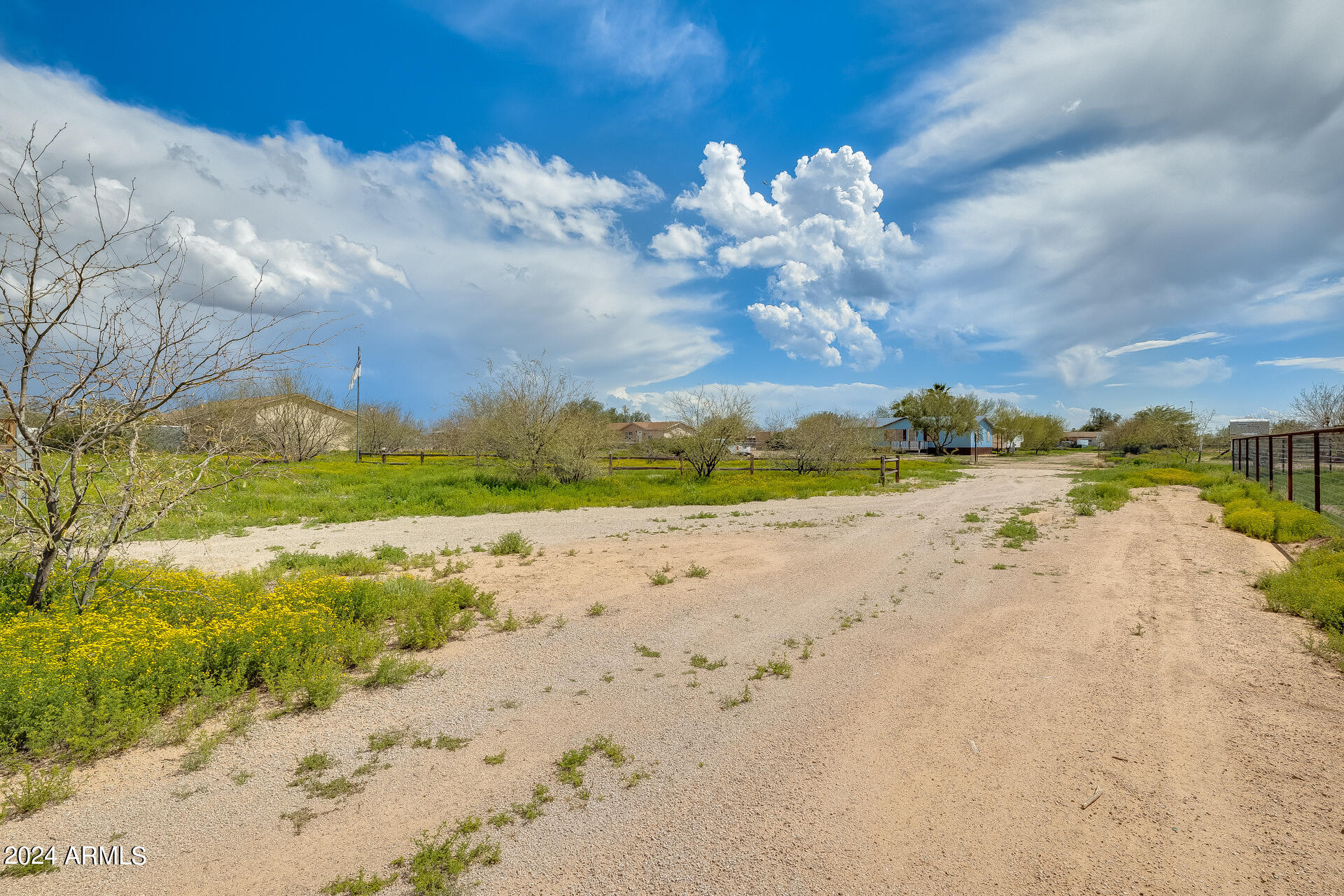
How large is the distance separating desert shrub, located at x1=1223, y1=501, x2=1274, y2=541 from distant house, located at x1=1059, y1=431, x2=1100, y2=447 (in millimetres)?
113139

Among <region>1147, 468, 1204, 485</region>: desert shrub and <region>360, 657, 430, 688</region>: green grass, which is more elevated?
<region>1147, 468, 1204, 485</region>: desert shrub

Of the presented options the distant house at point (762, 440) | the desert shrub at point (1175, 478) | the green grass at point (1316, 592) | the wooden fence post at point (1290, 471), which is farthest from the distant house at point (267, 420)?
the desert shrub at point (1175, 478)

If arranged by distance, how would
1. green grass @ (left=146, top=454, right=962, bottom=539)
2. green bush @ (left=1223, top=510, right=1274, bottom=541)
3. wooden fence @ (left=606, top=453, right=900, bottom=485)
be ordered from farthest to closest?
wooden fence @ (left=606, top=453, right=900, bottom=485), green grass @ (left=146, top=454, right=962, bottom=539), green bush @ (left=1223, top=510, right=1274, bottom=541)

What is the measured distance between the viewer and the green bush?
10320 millimetres

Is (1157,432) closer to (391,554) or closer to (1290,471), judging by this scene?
(1290,471)

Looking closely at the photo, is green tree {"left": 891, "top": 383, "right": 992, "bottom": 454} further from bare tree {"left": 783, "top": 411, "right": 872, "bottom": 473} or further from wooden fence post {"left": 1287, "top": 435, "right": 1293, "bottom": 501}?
wooden fence post {"left": 1287, "top": 435, "right": 1293, "bottom": 501}

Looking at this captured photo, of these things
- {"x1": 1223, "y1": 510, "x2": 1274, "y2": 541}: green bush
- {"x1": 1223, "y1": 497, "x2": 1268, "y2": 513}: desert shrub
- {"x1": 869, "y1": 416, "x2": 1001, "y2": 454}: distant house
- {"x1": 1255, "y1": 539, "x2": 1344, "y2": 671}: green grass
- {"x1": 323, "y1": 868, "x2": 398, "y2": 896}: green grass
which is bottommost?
{"x1": 323, "y1": 868, "x2": 398, "y2": 896}: green grass

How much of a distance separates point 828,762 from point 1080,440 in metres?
145

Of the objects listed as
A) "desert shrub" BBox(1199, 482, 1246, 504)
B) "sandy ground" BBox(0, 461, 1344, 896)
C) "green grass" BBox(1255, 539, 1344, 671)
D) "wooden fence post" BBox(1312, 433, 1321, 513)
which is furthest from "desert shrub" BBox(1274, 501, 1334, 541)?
"sandy ground" BBox(0, 461, 1344, 896)

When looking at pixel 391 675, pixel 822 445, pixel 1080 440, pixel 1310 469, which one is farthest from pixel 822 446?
pixel 1080 440

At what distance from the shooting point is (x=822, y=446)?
86.0 ft

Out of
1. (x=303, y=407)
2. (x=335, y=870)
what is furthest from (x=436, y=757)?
(x=303, y=407)

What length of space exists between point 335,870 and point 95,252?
17.9 feet

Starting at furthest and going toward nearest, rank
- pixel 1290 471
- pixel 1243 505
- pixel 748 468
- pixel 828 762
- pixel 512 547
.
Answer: pixel 748 468
pixel 1243 505
pixel 1290 471
pixel 512 547
pixel 828 762
